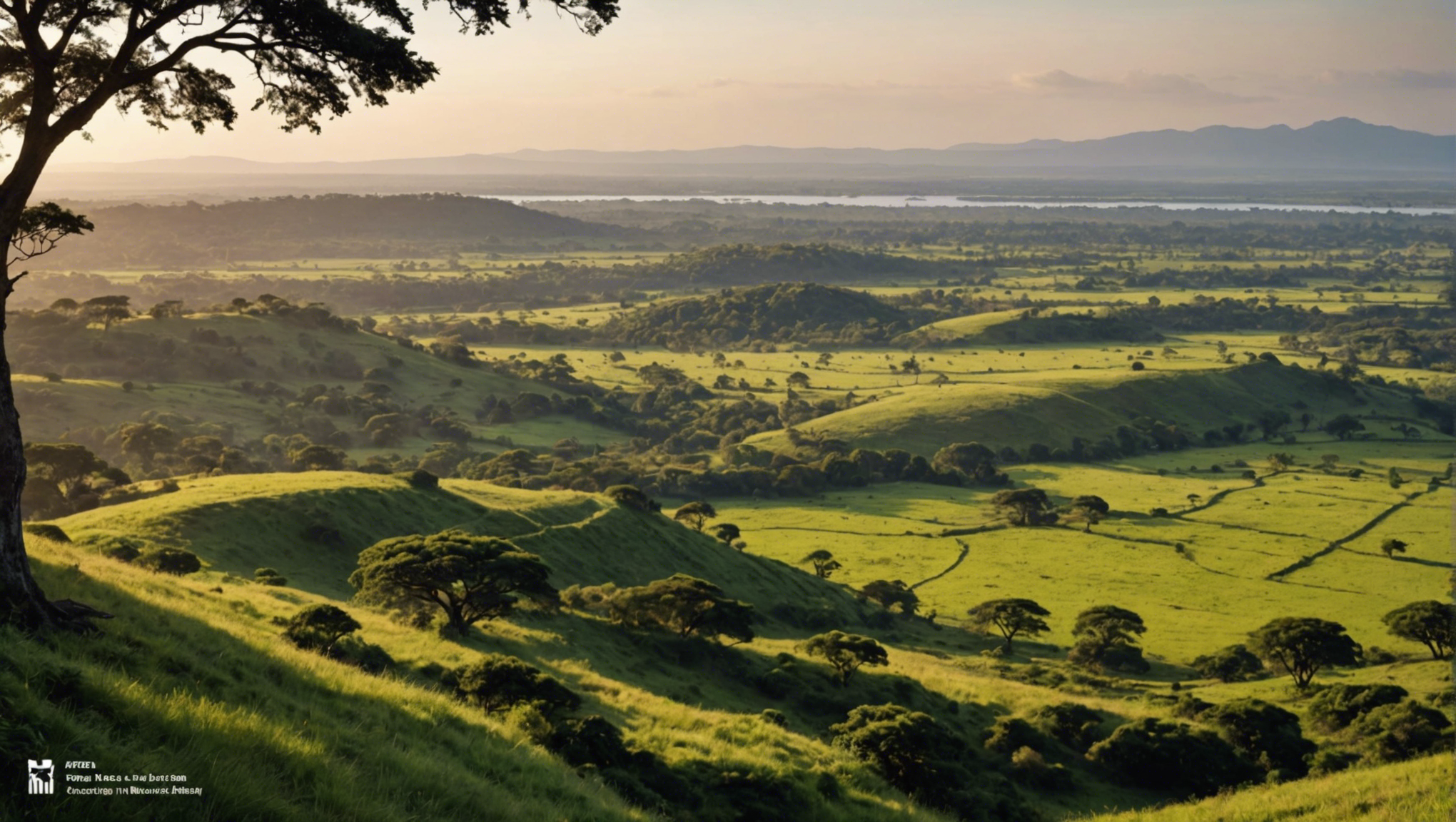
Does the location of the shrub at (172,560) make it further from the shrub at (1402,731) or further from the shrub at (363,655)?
the shrub at (1402,731)

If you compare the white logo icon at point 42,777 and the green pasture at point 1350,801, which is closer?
the white logo icon at point 42,777

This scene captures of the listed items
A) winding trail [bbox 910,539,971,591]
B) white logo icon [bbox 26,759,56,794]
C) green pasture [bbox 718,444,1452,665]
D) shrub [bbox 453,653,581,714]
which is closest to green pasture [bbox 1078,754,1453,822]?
shrub [bbox 453,653,581,714]

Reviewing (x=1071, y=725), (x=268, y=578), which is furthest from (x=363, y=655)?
(x=1071, y=725)

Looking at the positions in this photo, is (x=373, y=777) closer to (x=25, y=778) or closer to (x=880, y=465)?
(x=25, y=778)

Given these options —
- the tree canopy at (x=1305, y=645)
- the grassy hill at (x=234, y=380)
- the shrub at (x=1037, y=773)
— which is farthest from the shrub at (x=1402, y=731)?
the grassy hill at (x=234, y=380)

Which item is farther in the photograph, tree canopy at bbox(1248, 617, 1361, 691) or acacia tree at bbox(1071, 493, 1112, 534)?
acacia tree at bbox(1071, 493, 1112, 534)

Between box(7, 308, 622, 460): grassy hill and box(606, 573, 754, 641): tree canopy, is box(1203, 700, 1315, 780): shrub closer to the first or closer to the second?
box(606, 573, 754, 641): tree canopy

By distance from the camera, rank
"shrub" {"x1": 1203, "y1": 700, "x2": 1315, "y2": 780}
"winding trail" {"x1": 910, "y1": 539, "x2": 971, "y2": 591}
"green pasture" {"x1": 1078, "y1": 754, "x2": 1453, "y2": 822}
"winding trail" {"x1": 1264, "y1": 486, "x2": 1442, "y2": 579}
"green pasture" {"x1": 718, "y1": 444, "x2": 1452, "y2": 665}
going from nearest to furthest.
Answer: "green pasture" {"x1": 1078, "y1": 754, "x2": 1453, "y2": 822} → "shrub" {"x1": 1203, "y1": 700, "x2": 1315, "y2": 780} → "green pasture" {"x1": 718, "y1": 444, "x2": 1452, "y2": 665} → "winding trail" {"x1": 910, "y1": 539, "x2": 971, "y2": 591} → "winding trail" {"x1": 1264, "y1": 486, "x2": 1442, "y2": 579}
